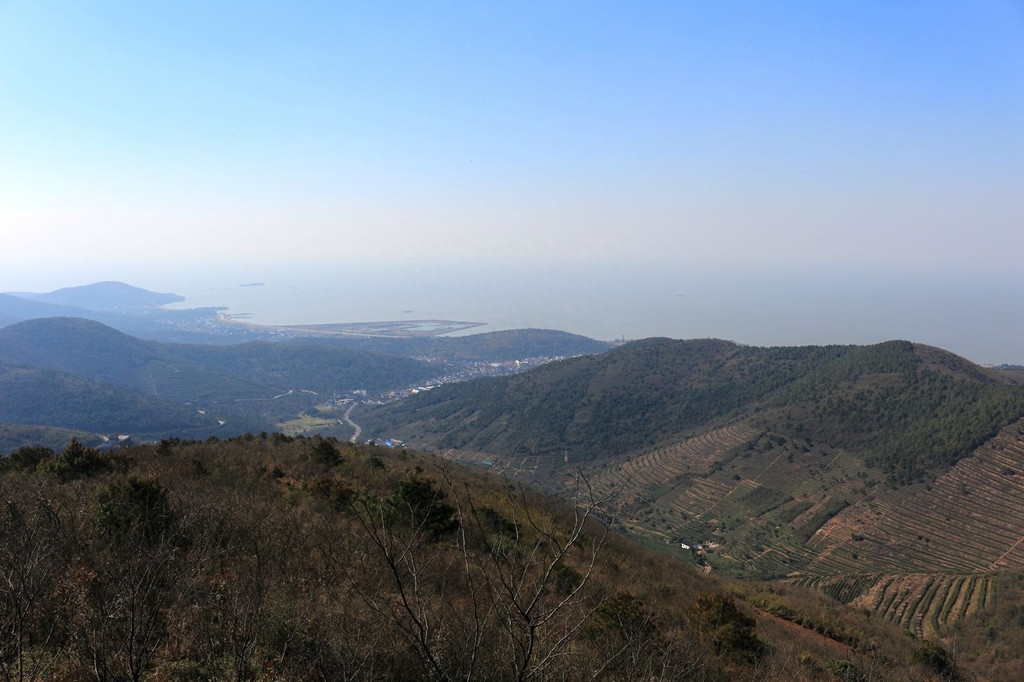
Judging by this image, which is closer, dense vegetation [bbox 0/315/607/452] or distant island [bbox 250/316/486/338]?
dense vegetation [bbox 0/315/607/452]

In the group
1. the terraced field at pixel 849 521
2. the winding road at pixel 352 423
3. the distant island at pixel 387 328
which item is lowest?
the winding road at pixel 352 423

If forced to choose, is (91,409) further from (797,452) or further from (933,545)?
(933,545)

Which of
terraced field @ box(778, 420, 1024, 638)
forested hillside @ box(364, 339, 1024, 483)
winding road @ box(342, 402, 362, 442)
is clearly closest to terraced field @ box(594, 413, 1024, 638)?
terraced field @ box(778, 420, 1024, 638)

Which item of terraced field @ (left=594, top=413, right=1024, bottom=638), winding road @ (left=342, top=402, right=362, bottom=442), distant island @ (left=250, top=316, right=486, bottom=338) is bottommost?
winding road @ (left=342, top=402, right=362, bottom=442)

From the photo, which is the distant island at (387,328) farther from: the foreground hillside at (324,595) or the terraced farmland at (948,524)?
the foreground hillside at (324,595)

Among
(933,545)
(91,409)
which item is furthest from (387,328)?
(933,545)

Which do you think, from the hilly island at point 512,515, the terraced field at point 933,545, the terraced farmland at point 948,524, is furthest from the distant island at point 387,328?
the terraced field at point 933,545

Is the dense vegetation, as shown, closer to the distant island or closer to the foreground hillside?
the distant island
